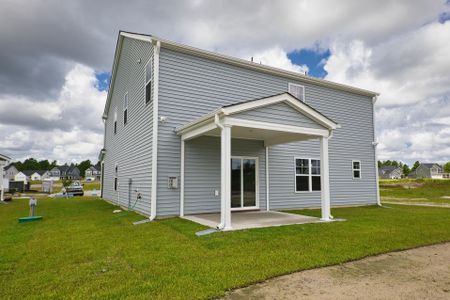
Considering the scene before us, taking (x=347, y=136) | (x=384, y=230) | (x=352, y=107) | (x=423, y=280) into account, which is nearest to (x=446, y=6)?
(x=352, y=107)

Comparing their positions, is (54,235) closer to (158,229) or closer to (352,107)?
(158,229)

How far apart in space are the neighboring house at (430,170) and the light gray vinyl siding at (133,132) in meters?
102

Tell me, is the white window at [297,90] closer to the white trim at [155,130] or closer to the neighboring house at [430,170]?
the white trim at [155,130]

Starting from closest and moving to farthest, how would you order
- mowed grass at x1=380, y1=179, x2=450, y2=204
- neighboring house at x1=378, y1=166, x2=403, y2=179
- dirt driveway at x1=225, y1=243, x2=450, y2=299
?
dirt driveway at x1=225, y1=243, x2=450, y2=299
mowed grass at x1=380, y1=179, x2=450, y2=204
neighboring house at x1=378, y1=166, x2=403, y2=179

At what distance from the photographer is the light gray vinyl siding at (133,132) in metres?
9.71

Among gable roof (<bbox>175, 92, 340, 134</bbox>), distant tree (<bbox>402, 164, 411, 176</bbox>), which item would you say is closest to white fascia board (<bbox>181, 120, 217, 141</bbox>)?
gable roof (<bbox>175, 92, 340, 134</bbox>)

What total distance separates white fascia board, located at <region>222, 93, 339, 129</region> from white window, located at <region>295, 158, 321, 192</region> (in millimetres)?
3525

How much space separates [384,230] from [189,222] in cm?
513

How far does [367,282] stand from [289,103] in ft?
17.7

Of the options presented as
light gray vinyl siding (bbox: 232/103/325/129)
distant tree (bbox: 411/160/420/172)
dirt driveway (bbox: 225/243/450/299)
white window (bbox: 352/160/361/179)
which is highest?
distant tree (bbox: 411/160/420/172)

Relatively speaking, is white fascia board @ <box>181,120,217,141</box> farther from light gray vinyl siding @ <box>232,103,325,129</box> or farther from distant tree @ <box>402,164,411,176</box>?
distant tree @ <box>402,164,411,176</box>

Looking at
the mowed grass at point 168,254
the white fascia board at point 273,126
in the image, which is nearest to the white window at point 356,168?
the mowed grass at point 168,254

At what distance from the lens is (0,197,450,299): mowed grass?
355 centimetres

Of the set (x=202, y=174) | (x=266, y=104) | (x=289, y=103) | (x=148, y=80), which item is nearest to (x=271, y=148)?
(x=202, y=174)
